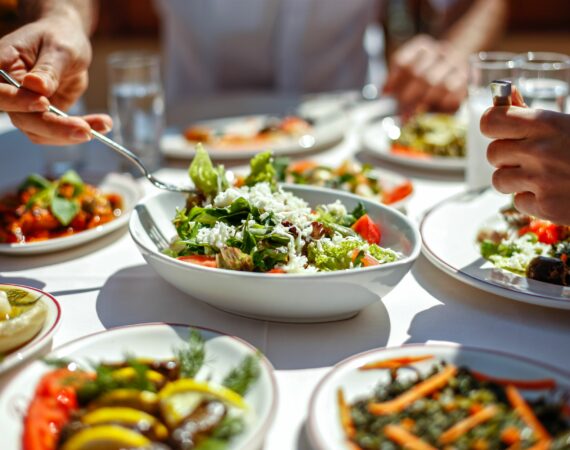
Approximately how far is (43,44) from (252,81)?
1.98 metres

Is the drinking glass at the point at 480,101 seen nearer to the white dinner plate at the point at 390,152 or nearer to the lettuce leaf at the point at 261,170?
the white dinner plate at the point at 390,152

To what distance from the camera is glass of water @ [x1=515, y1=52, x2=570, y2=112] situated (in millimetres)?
1935

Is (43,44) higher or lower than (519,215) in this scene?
higher

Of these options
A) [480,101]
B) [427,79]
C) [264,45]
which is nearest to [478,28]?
[427,79]

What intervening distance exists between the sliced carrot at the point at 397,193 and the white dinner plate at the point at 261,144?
594 millimetres

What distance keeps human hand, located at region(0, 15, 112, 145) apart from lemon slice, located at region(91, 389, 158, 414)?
0.83m

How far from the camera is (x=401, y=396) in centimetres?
101

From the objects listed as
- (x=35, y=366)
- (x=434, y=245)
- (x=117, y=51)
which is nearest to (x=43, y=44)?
(x=35, y=366)

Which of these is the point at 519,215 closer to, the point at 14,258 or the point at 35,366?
the point at 35,366

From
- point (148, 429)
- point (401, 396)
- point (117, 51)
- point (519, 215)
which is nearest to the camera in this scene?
point (148, 429)

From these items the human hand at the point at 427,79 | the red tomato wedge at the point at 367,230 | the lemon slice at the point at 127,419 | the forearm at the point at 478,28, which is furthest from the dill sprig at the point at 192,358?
the forearm at the point at 478,28

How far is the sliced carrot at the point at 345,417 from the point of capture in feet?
3.10

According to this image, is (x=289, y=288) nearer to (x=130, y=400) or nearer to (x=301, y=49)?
(x=130, y=400)

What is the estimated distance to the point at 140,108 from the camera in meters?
2.49
